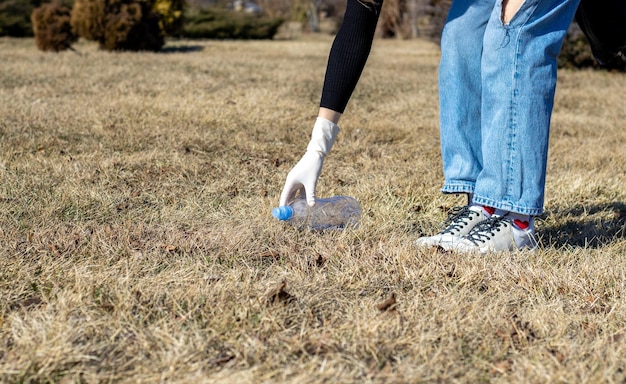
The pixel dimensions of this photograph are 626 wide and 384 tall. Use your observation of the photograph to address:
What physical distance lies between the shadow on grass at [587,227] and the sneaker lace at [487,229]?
23 centimetres

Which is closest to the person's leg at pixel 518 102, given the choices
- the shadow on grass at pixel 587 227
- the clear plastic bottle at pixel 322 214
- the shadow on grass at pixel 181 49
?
the shadow on grass at pixel 587 227

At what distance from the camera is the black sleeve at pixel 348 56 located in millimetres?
2260

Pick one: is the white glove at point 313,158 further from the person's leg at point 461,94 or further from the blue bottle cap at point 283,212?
the person's leg at point 461,94

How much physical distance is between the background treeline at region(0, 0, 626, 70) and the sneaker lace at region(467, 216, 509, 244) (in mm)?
8500

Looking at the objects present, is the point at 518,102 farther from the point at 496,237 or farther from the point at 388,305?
the point at 388,305

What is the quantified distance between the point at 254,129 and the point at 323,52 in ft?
30.2

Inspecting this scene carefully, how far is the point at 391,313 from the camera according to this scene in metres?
1.77

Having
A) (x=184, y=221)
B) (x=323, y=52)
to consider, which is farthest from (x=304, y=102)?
(x=323, y=52)

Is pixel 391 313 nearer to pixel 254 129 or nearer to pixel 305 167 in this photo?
pixel 305 167

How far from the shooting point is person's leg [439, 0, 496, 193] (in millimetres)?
2434

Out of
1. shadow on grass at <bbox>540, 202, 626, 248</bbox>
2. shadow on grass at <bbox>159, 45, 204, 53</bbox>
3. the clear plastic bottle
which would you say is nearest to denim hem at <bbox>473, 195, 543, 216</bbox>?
shadow on grass at <bbox>540, 202, 626, 248</bbox>

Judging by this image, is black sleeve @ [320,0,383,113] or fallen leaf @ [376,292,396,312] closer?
fallen leaf @ [376,292,396,312]

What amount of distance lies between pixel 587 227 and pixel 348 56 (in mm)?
1284

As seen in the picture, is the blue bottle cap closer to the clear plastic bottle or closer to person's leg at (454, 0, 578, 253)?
the clear plastic bottle
